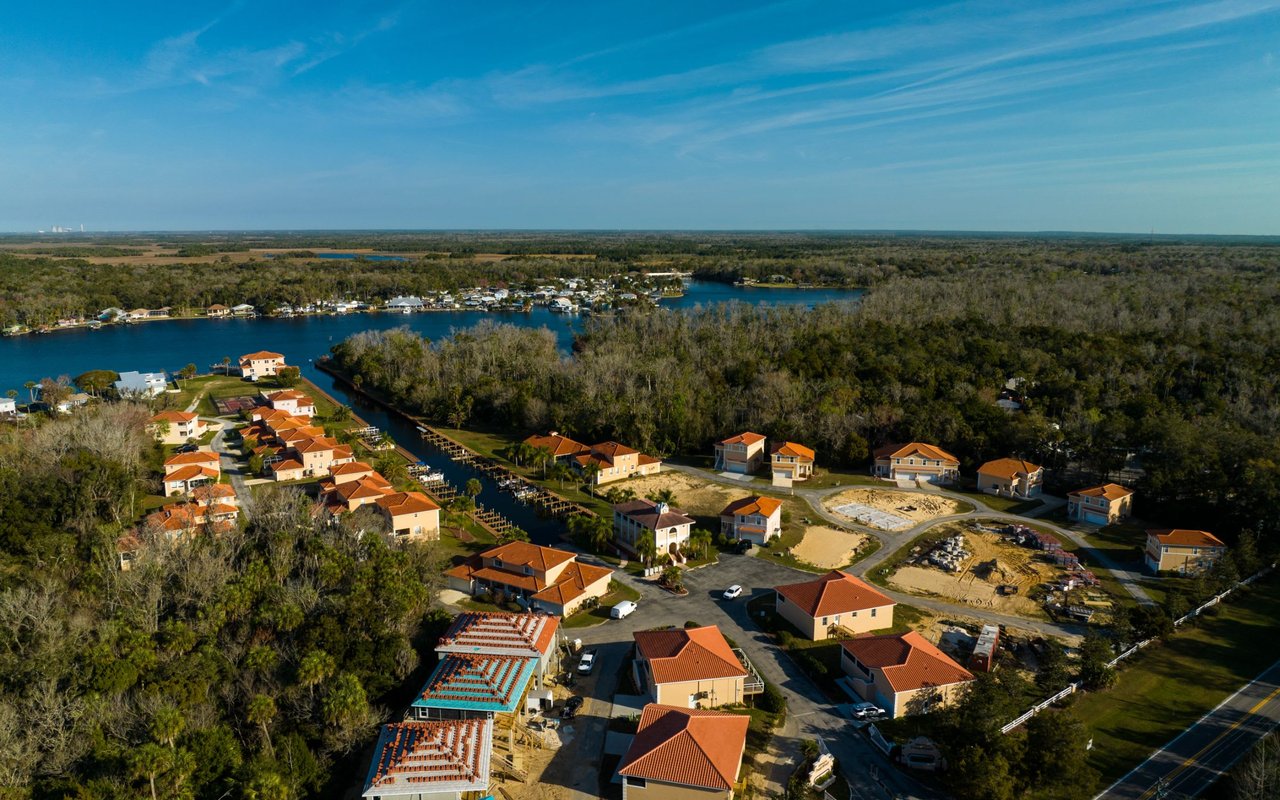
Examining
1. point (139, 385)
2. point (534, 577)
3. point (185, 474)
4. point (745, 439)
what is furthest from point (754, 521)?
point (139, 385)

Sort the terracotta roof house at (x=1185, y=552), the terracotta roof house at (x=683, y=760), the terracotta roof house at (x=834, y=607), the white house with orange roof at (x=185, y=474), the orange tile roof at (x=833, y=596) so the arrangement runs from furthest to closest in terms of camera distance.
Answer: the white house with orange roof at (x=185, y=474) < the terracotta roof house at (x=1185, y=552) < the orange tile roof at (x=833, y=596) < the terracotta roof house at (x=834, y=607) < the terracotta roof house at (x=683, y=760)

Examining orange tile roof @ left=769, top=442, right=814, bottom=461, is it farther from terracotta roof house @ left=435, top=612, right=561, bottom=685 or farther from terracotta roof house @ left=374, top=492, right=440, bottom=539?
terracotta roof house @ left=435, top=612, right=561, bottom=685

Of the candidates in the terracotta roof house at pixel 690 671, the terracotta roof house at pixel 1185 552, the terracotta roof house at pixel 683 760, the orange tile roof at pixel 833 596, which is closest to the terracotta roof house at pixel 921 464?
the terracotta roof house at pixel 1185 552

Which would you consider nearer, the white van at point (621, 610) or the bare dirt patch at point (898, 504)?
the white van at point (621, 610)

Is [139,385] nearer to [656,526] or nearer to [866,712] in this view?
[656,526]

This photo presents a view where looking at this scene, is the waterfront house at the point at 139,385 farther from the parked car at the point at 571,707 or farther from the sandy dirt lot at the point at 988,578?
the sandy dirt lot at the point at 988,578

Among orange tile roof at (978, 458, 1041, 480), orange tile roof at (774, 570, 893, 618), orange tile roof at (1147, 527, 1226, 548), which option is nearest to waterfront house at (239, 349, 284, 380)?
orange tile roof at (774, 570, 893, 618)
